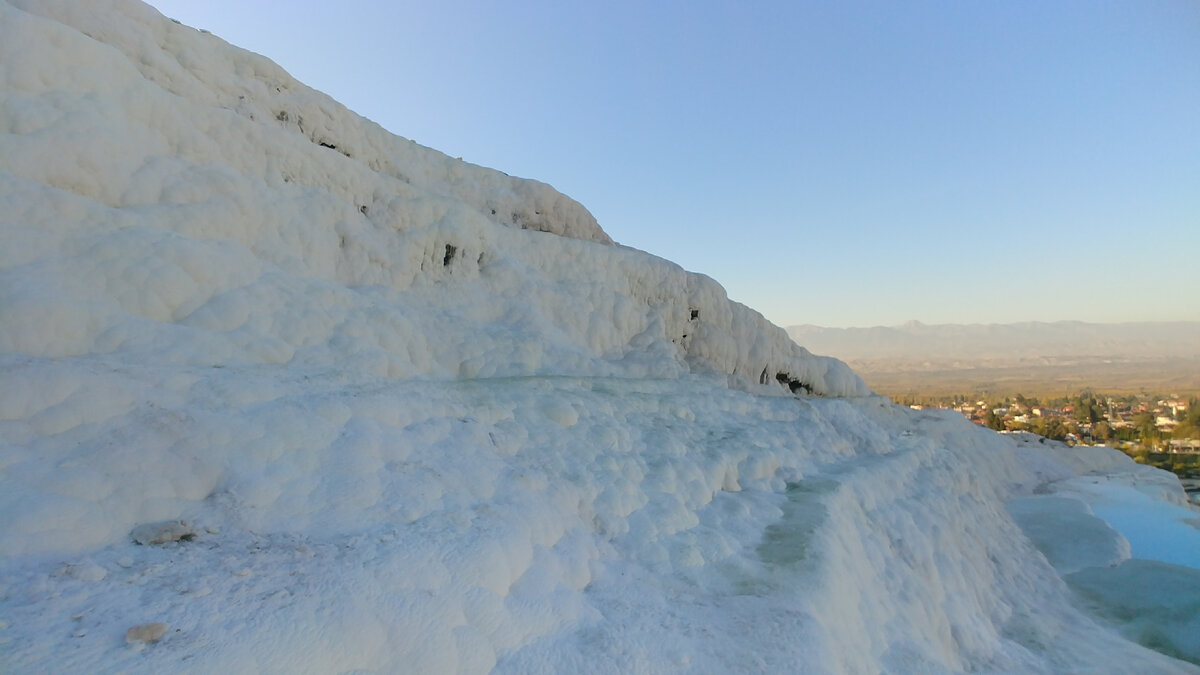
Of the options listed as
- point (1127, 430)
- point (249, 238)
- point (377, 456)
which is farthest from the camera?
point (1127, 430)

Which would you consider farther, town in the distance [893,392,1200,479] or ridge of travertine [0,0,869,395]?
town in the distance [893,392,1200,479]

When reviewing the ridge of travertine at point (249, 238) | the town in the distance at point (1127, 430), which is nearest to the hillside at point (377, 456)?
the ridge of travertine at point (249, 238)

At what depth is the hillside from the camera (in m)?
4.34

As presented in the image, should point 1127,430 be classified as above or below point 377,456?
below

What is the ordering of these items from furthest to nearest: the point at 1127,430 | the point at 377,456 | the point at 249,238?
the point at 1127,430
the point at 249,238
the point at 377,456

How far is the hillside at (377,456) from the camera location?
14.2 ft

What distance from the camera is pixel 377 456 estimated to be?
6402mm

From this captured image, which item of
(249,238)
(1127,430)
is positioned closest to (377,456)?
(249,238)

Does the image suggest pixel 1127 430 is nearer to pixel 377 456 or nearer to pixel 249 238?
pixel 377 456

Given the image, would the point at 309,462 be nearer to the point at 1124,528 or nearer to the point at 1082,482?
the point at 1124,528

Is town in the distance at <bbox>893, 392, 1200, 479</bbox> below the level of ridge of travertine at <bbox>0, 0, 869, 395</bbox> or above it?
below

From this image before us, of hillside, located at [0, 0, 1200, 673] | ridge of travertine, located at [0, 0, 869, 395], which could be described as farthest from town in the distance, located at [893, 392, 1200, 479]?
ridge of travertine, located at [0, 0, 869, 395]

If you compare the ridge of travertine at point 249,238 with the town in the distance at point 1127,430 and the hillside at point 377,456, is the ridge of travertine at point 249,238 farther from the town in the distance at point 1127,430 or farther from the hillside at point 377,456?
the town in the distance at point 1127,430

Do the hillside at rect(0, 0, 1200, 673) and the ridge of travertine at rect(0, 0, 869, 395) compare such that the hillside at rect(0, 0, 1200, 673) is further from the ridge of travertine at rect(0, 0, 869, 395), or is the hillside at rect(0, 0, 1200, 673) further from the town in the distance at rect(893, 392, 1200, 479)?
the town in the distance at rect(893, 392, 1200, 479)
